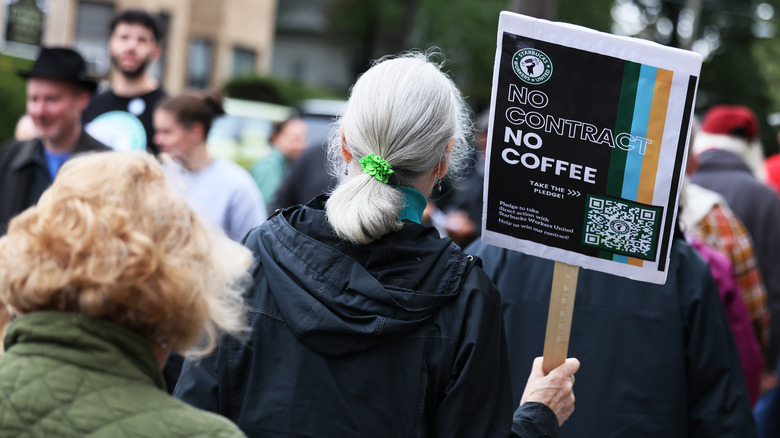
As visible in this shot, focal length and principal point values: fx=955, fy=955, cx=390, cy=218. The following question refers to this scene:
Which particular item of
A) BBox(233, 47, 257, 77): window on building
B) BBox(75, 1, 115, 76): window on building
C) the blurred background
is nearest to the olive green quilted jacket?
the blurred background

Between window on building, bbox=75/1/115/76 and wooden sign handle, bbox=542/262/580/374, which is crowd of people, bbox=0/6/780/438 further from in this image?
window on building, bbox=75/1/115/76

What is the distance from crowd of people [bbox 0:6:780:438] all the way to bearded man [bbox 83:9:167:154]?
3.42 metres

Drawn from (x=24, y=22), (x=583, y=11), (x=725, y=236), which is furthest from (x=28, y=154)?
(x=583, y=11)

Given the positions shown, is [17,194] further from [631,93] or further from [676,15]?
[676,15]

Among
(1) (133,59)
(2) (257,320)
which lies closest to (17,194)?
(1) (133,59)

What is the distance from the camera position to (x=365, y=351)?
7.42 feet

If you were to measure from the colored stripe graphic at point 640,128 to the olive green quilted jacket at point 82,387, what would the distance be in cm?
146

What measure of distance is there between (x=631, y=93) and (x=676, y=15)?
46769 millimetres

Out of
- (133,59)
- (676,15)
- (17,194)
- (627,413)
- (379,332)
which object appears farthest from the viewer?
(676,15)

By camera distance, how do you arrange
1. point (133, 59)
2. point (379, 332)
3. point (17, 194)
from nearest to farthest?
point (379, 332)
point (17, 194)
point (133, 59)

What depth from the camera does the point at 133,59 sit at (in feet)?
20.7

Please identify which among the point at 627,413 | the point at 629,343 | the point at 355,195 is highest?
the point at 355,195

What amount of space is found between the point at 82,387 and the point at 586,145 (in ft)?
5.33

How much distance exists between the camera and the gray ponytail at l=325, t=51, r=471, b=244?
230 centimetres
